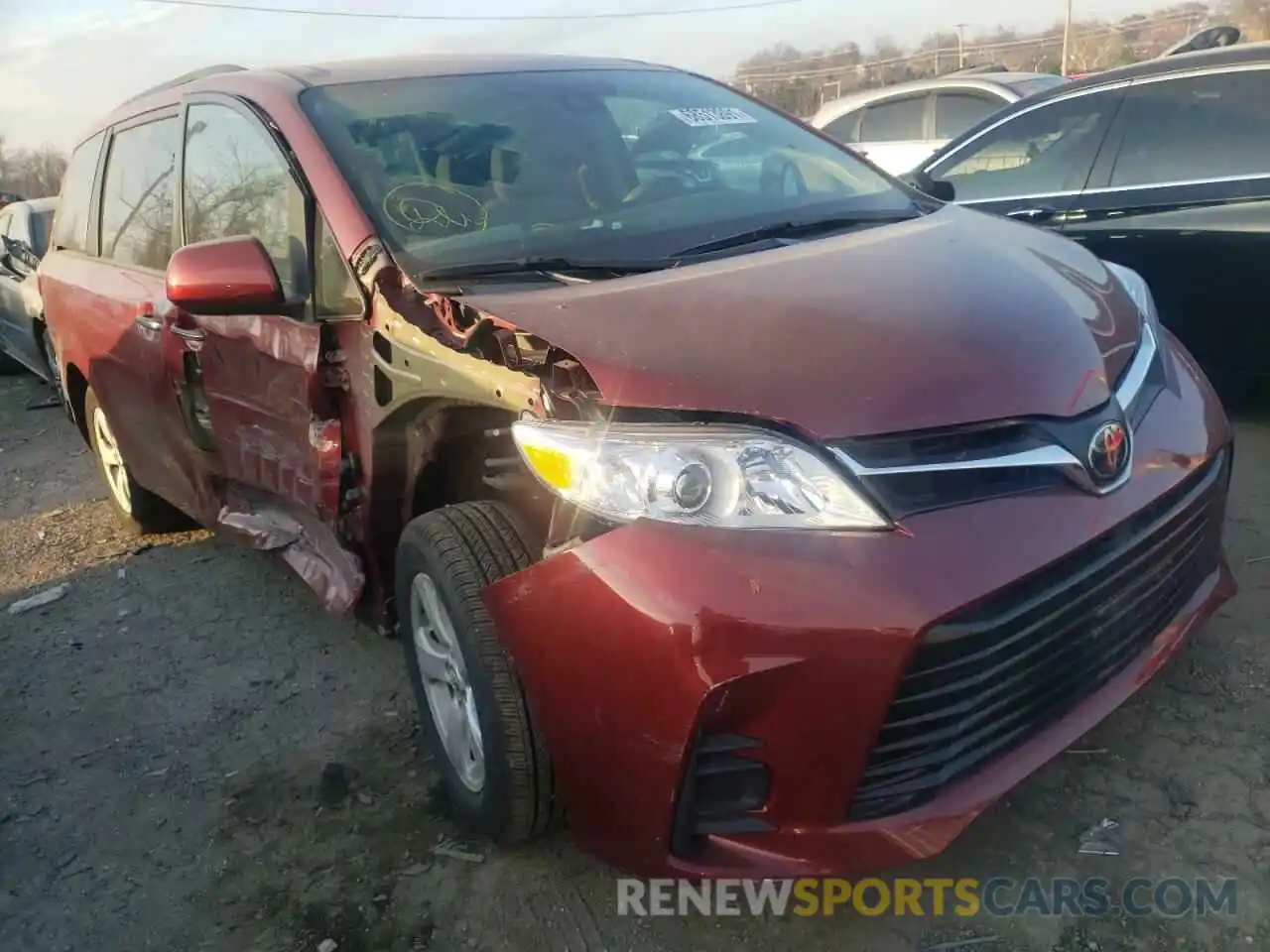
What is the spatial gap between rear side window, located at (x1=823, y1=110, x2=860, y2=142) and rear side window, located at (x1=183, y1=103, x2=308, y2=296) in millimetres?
7566

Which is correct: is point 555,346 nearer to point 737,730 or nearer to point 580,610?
point 580,610

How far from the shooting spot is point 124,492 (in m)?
4.67

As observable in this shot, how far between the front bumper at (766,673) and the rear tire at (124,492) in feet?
10.1

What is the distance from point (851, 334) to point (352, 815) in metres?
1.59

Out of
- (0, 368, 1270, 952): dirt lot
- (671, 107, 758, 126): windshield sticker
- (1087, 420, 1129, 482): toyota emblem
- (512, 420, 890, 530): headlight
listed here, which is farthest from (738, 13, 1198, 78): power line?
(512, 420, 890, 530): headlight

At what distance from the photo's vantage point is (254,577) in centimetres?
414

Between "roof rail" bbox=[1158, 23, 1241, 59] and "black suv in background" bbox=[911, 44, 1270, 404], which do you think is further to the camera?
"roof rail" bbox=[1158, 23, 1241, 59]

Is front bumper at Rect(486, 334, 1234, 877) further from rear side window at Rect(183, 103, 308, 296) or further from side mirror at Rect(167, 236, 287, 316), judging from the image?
rear side window at Rect(183, 103, 308, 296)

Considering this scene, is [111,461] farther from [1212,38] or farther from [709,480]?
[1212,38]

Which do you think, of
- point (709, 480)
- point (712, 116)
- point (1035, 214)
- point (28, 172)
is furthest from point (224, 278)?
point (28, 172)

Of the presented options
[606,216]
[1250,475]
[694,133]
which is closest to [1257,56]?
[1250,475]

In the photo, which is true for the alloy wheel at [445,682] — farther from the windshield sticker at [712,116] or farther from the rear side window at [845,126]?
the rear side window at [845,126]

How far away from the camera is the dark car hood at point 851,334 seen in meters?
1.91

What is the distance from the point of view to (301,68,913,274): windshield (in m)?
2.68
